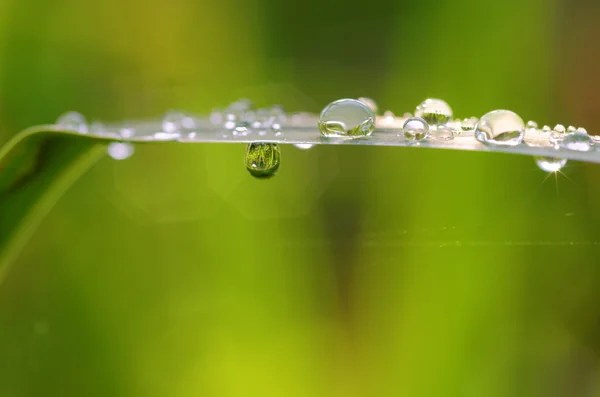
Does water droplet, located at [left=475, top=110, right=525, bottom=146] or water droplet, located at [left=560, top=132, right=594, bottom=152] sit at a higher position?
water droplet, located at [left=475, top=110, right=525, bottom=146]

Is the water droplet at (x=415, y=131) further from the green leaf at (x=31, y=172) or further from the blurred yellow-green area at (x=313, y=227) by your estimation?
the blurred yellow-green area at (x=313, y=227)

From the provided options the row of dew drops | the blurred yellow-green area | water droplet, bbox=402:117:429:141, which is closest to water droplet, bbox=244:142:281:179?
the row of dew drops

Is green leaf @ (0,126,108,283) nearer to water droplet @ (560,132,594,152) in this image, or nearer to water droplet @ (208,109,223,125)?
water droplet @ (208,109,223,125)

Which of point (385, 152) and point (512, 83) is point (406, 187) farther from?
point (512, 83)

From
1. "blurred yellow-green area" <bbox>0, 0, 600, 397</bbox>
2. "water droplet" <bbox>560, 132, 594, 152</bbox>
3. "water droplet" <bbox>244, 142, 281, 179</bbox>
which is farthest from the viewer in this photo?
"blurred yellow-green area" <bbox>0, 0, 600, 397</bbox>

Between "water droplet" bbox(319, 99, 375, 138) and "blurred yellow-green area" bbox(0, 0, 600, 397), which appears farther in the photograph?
"blurred yellow-green area" bbox(0, 0, 600, 397)

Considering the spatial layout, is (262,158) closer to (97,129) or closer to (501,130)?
(501,130)
